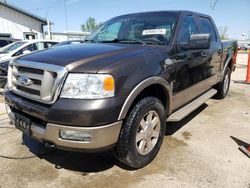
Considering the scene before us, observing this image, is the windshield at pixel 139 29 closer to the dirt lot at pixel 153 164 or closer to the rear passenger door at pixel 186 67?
the rear passenger door at pixel 186 67

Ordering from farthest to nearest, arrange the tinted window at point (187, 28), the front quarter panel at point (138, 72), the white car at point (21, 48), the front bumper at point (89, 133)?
the white car at point (21, 48) < the tinted window at point (187, 28) < the front quarter panel at point (138, 72) < the front bumper at point (89, 133)

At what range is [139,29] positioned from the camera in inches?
144

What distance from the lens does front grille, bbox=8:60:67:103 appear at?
7.36 ft

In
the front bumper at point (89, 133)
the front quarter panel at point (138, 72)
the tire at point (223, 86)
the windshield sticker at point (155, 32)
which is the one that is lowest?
the tire at point (223, 86)

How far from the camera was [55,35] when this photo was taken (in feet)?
91.0

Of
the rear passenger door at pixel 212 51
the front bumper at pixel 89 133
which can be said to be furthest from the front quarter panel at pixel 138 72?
the rear passenger door at pixel 212 51

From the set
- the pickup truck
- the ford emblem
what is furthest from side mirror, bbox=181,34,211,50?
the ford emblem

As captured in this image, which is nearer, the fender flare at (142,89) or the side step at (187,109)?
the fender flare at (142,89)

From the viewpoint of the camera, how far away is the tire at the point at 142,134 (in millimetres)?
2502

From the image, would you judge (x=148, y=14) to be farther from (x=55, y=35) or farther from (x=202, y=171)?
(x=55, y=35)

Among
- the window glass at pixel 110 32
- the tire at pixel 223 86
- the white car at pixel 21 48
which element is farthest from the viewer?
the white car at pixel 21 48

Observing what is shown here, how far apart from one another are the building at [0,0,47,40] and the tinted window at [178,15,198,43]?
55.6 feet

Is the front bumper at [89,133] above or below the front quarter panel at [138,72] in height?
below

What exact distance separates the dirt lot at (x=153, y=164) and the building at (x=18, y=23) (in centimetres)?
1658
